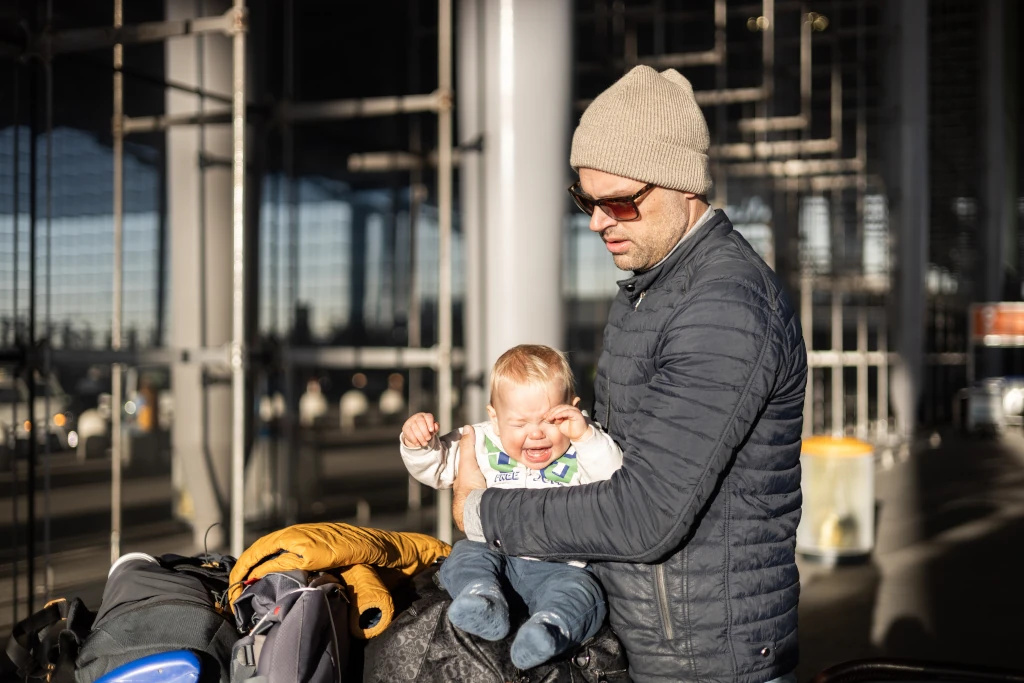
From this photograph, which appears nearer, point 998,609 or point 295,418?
point 998,609

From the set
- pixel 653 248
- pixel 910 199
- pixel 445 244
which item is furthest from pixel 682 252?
pixel 910 199

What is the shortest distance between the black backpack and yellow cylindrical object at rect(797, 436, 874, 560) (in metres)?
6.76

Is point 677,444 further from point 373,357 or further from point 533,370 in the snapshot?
point 373,357

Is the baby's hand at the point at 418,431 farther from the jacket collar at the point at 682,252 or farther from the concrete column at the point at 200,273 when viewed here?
the concrete column at the point at 200,273

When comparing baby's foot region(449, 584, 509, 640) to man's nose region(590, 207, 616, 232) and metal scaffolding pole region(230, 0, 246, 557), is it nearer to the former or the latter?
man's nose region(590, 207, 616, 232)

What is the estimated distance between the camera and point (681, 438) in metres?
1.83

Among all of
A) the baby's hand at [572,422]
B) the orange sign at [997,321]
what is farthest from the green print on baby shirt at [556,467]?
the orange sign at [997,321]

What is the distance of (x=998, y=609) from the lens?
22.7ft

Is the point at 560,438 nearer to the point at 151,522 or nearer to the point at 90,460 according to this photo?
the point at 151,522

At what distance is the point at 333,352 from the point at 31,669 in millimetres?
4273

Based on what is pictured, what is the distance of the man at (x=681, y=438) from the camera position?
184 cm

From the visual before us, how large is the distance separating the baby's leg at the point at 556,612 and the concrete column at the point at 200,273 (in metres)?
6.12

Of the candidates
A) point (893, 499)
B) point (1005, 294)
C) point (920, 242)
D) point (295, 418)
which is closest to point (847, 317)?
point (920, 242)

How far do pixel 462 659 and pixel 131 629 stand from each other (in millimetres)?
748
